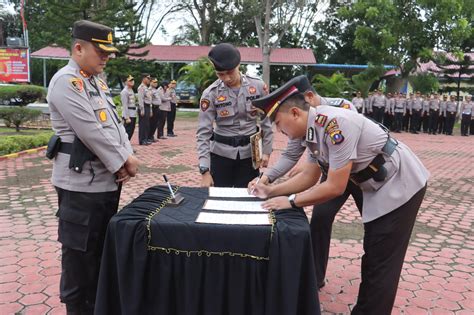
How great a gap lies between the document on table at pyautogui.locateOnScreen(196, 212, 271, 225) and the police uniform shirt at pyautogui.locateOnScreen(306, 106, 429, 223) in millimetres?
410

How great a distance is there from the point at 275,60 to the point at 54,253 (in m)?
21.3

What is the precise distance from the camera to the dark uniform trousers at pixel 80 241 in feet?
7.26

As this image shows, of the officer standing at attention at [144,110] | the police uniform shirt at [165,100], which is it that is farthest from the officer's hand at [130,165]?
the police uniform shirt at [165,100]

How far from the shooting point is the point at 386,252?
2168mm

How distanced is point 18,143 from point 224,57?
7196 mm

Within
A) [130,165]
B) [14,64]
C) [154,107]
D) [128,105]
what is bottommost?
[154,107]

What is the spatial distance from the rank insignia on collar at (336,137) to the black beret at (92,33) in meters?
1.25

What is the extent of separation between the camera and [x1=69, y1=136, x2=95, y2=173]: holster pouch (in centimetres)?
218

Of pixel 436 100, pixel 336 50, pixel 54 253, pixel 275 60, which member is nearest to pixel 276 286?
pixel 54 253

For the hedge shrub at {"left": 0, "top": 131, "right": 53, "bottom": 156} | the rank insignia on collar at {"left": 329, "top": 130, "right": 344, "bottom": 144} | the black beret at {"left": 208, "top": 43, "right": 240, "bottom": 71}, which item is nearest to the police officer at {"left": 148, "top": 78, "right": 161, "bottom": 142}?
the hedge shrub at {"left": 0, "top": 131, "right": 53, "bottom": 156}

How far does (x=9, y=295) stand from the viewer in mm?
2896

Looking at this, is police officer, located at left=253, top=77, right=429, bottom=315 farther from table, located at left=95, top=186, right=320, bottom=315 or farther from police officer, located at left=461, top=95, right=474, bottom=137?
police officer, located at left=461, top=95, right=474, bottom=137

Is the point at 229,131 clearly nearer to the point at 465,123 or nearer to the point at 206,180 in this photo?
the point at 206,180

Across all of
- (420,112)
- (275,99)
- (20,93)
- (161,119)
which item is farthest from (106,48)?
(420,112)
